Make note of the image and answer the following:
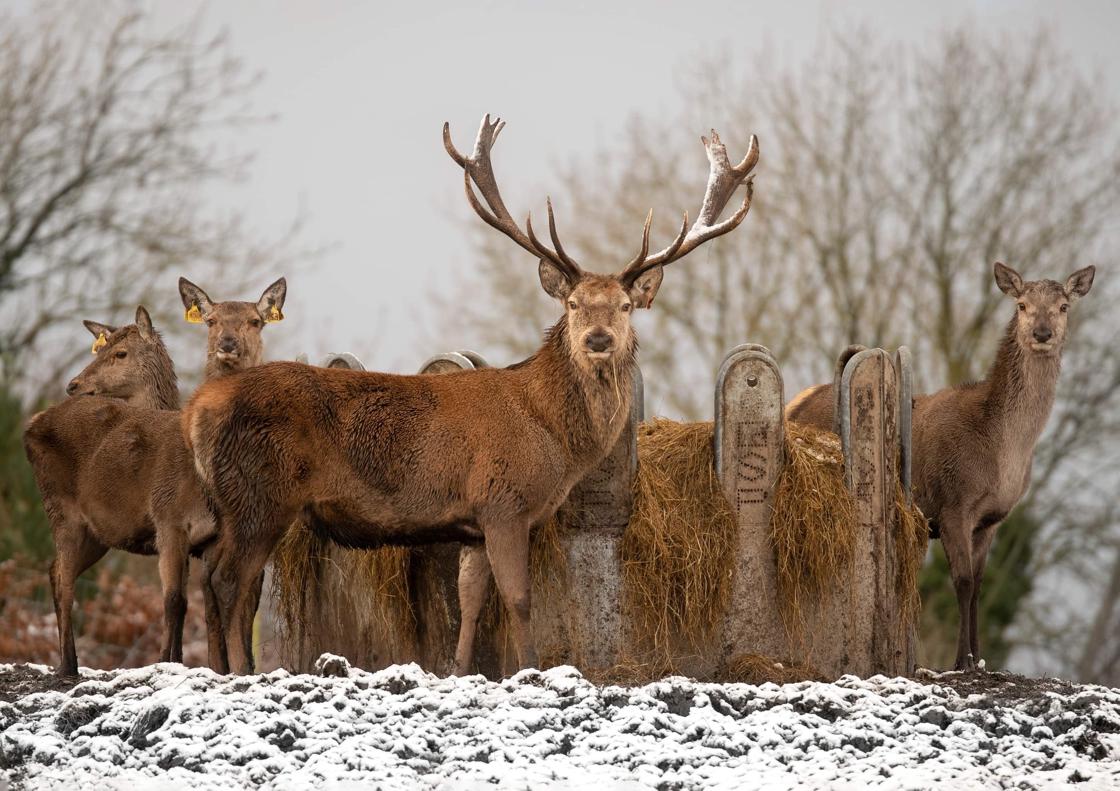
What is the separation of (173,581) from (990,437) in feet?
16.5

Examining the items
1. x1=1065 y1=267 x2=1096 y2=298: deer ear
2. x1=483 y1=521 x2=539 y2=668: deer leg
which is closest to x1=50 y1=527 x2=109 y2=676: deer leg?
x1=483 y1=521 x2=539 y2=668: deer leg

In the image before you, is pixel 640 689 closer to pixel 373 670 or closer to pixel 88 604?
pixel 373 670

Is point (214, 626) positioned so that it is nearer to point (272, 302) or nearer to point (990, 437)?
point (272, 302)

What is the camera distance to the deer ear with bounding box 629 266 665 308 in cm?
787

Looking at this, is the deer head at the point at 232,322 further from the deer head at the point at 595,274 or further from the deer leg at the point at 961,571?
the deer leg at the point at 961,571

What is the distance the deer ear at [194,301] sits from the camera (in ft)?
28.7

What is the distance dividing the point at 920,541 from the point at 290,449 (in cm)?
392

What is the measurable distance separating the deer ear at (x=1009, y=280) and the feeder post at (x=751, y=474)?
87.1 inches

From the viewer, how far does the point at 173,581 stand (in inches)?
294

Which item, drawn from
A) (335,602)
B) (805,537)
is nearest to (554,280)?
(805,537)

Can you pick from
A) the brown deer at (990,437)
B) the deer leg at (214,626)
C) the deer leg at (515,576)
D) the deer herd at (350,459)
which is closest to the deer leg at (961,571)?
the brown deer at (990,437)

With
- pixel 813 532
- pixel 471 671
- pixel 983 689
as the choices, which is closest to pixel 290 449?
pixel 471 671

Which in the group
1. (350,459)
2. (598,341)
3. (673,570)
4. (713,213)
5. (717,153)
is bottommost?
(673,570)

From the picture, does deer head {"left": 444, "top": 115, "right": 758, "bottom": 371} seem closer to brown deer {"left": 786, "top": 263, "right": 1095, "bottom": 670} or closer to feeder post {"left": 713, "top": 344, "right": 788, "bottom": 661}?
feeder post {"left": 713, "top": 344, "right": 788, "bottom": 661}
